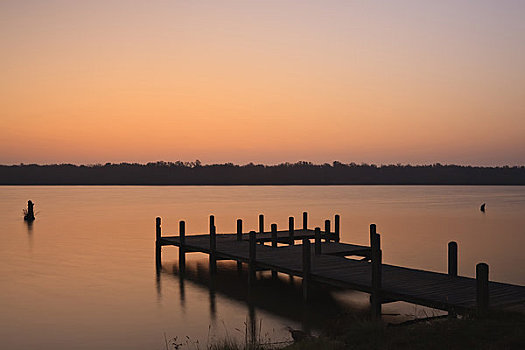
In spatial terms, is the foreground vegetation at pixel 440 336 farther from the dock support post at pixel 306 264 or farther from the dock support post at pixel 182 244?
the dock support post at pixel 182 244

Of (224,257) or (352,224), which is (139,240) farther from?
(352,224)

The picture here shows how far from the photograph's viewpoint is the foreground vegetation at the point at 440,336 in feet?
31.2

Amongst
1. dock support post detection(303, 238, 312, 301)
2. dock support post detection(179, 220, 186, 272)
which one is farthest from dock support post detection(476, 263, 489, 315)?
dock support post detection(179, 220, 186, 272)

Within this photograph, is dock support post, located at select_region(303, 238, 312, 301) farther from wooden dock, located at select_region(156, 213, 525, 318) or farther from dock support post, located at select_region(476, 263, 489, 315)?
dock support post, located at select_region(476, 263, 489, 315)

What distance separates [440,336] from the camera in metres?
10.0

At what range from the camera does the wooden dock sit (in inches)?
520

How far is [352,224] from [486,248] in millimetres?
20546

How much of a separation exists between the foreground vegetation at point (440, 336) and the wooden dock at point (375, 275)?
1.59 meters

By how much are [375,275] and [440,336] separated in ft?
16.8

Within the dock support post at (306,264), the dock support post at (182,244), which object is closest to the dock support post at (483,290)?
the dock support post at (306,264)

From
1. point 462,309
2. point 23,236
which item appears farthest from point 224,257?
point 23,236

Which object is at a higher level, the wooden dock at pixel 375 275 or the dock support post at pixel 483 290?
the dock support post at pixel 483 290

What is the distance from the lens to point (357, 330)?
36.3ft

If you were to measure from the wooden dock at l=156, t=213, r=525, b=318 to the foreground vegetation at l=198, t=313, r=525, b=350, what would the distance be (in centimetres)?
159
